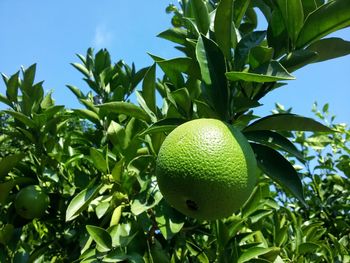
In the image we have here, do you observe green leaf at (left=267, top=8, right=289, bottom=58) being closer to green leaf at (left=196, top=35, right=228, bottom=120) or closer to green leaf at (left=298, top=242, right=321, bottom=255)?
green leaf at (left=196, top=35, right=228, bottom=120)

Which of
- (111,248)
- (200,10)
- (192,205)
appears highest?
(200,10)

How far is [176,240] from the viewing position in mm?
2025

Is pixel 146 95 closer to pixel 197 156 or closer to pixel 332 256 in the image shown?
pixel 197 156

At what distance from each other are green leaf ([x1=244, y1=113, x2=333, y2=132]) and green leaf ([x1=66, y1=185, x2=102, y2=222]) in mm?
694

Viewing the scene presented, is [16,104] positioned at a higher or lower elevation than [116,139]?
higher

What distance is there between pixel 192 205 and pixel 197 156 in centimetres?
14

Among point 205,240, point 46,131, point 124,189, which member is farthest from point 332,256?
point 46,131

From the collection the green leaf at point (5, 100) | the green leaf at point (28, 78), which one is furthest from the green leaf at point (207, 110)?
the green leaf at point (5, 100)

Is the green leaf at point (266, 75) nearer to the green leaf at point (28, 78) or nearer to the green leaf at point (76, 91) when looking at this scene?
the green leaf at point (28, 78)

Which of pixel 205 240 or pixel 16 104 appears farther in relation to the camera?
pixel 16 104

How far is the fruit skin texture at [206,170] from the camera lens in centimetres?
129

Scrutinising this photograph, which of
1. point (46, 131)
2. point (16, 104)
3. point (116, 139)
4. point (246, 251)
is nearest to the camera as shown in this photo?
point (246, 251)

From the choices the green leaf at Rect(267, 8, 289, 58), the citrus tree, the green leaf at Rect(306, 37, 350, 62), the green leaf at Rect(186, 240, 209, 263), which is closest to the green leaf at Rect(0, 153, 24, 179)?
the citrus tree

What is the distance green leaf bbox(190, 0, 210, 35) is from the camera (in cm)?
177
